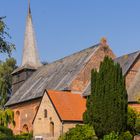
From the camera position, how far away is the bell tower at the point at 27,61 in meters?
58.4

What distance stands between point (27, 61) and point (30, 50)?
6.91 ft

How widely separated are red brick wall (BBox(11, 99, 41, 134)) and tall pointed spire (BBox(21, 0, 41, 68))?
825cm

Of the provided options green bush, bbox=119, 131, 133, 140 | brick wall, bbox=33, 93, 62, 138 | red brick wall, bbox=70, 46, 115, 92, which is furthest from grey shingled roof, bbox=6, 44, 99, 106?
green bush, bbox=119, 131, 133, 140

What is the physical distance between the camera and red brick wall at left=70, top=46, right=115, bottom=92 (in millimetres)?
43438

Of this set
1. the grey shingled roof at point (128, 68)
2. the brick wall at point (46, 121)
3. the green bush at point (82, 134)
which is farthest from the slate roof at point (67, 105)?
the green bush at point (82, 134)

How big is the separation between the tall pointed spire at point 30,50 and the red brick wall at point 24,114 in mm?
8255

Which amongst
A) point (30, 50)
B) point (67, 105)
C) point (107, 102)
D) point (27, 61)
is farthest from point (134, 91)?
point (30, 50)

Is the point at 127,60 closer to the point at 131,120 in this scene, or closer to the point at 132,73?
the point at 132,73

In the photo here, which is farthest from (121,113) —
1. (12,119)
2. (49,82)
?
(12,119)

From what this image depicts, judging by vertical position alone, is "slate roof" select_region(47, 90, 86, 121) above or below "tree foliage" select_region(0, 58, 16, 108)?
below

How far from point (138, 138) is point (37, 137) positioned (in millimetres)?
14395

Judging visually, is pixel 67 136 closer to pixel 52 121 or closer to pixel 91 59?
pixel 52 121

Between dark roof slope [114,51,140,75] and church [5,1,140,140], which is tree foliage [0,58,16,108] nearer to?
church [5,1,140,140]

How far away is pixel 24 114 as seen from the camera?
51531 millimetres
